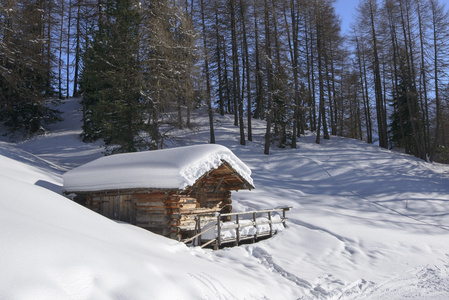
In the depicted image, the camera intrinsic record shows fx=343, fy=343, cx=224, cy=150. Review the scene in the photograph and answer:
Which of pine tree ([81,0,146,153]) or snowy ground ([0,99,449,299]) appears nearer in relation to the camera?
snowy ground ([0,99,449,299])

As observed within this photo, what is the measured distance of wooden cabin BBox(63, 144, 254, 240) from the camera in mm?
11836

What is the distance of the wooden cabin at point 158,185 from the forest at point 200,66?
576 centimetres

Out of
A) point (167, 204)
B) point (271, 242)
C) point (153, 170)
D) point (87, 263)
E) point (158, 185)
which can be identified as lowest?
point (271, 242)

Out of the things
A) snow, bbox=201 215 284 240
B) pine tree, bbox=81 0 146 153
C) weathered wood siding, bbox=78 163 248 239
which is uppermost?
pine tree, bbox=81 0 146 153

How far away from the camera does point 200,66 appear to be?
23.8 meters

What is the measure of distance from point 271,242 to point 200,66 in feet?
47.8

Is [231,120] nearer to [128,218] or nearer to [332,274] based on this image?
[128,218]

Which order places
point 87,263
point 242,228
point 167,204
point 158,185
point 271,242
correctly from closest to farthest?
point 87,263, point 158,185, point 167,204, point 271,242, point 242,228

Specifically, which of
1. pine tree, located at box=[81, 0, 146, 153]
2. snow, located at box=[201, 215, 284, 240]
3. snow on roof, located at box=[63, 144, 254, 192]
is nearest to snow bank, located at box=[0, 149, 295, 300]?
snow, located at box=[201, 215, 284, 240]

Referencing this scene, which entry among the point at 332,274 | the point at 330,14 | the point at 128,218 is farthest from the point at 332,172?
the point at 330,14

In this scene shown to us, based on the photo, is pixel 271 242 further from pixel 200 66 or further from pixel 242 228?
pixel 200 66

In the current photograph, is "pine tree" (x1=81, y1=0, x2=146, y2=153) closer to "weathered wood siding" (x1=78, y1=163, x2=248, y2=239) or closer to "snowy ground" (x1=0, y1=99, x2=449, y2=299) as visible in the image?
"snowy ground" (x1=0, y1=99, x2=449, y2=299)

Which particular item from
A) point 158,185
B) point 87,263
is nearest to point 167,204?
point 158,185

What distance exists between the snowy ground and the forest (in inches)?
151
